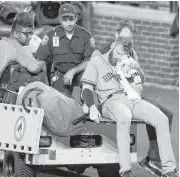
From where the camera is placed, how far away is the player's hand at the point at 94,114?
10.2 m

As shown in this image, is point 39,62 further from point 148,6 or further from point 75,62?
point 148,6

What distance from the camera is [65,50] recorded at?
11922 mm

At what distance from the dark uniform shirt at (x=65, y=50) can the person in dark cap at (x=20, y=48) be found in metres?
0.45

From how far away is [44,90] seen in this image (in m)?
10.4

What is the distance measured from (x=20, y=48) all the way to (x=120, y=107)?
5.43 feet

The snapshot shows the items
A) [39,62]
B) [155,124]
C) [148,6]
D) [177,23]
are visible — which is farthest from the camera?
[148,6]

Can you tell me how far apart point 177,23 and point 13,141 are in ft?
28.3

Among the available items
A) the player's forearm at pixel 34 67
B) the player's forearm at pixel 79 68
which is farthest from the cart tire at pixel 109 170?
the player's forearm at pixel 34 67

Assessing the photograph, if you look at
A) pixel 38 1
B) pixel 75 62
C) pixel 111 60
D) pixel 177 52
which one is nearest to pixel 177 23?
pixel 177 52

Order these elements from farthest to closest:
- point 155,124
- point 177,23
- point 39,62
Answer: point 177,23
point 39,62
point 155,124

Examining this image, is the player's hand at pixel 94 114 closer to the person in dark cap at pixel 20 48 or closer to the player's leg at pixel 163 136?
the player's leg at pixel 163 136

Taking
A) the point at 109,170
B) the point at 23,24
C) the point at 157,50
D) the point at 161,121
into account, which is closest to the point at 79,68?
the point at 23,24

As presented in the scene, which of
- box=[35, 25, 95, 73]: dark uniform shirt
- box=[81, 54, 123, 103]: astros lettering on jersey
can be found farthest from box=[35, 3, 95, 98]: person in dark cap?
box=[81, 54, 123, 103]: astros lettering on jersey

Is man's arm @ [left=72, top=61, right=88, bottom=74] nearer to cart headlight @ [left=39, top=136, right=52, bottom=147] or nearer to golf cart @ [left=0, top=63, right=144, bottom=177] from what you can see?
golf cart @ [left=0, top=63, right=144, bottom=177]
